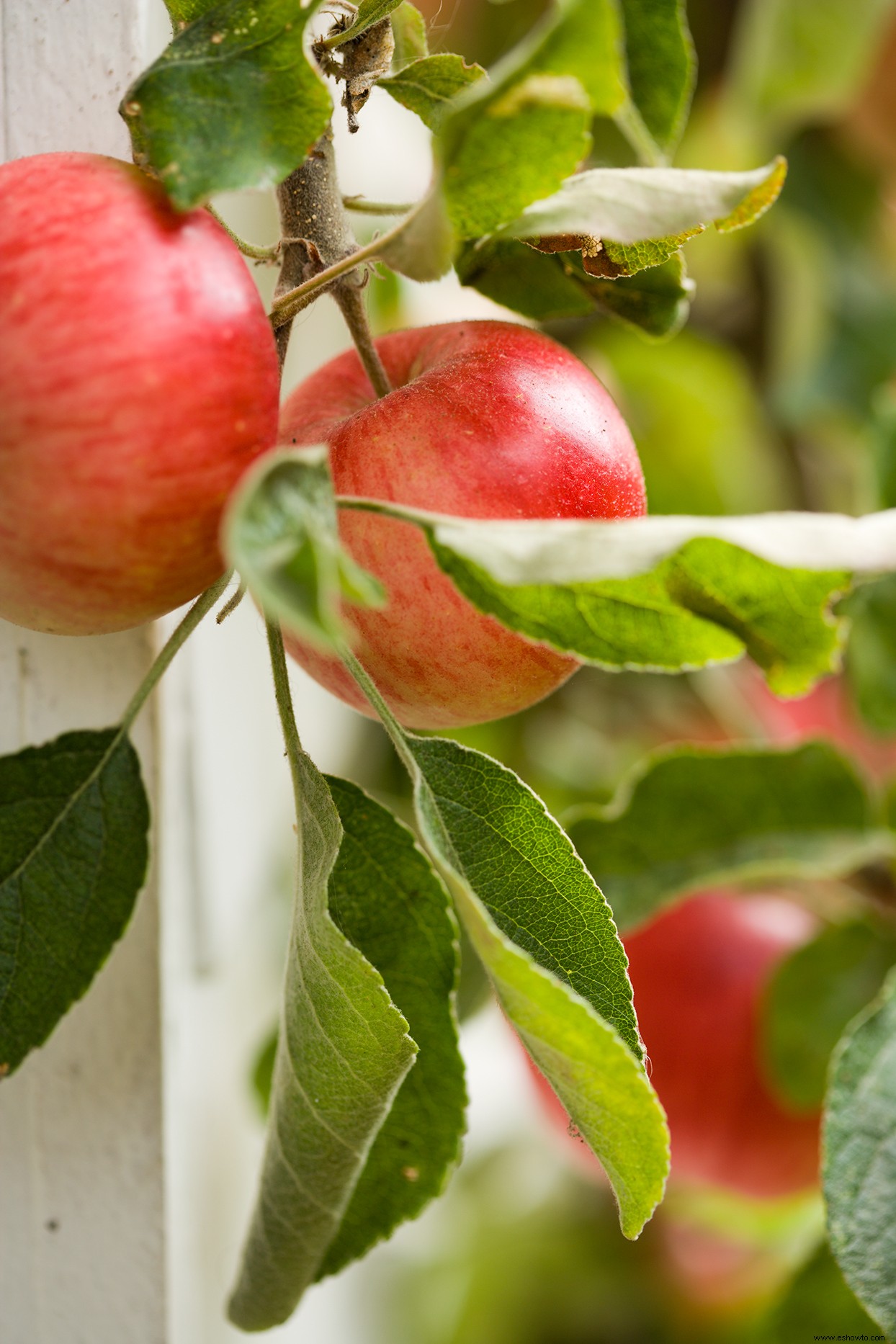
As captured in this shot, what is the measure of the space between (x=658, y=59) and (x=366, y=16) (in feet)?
0.34

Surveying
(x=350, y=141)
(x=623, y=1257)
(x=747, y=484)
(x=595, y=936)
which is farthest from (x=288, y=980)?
A: (x=623, y=1257)

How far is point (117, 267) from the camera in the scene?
24cm

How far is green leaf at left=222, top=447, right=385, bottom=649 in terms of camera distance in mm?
195

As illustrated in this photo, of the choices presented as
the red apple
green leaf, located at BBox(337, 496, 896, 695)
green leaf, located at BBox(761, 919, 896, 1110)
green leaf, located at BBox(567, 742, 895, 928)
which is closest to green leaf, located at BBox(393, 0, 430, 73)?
green leaf, located at BBox(337, 496, 896, 695)

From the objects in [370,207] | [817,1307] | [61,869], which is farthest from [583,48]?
[817,1307]

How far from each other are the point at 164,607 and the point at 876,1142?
289 millimetres

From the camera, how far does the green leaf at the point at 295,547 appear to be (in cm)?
19

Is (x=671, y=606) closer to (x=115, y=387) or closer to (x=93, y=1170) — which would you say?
(x=115, y=387)

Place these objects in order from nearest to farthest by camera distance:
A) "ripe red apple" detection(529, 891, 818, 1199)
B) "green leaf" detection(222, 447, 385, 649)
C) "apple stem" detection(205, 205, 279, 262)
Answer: "green leaf" detection(222, 447, 385, 649) < "apple stem" detection(205, 205, 279, 262) < "ripe red apple" detection(529, 891, 818, 1199)

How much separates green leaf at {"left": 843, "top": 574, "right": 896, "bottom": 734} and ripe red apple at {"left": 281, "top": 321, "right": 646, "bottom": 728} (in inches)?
11.2

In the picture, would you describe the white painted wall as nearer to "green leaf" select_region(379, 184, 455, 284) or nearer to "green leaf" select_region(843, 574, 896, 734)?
"green leaf" select_region(379, 184, 455, 284)

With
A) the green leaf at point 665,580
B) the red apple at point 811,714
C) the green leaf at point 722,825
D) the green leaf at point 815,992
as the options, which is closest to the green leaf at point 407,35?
the green leaf at point 665,580

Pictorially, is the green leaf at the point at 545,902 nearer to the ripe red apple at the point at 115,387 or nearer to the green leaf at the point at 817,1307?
the ripe red apple at the point at 115,387

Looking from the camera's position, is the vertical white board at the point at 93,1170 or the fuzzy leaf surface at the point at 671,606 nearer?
the fuzzy leaf surface at the point at 671,606
